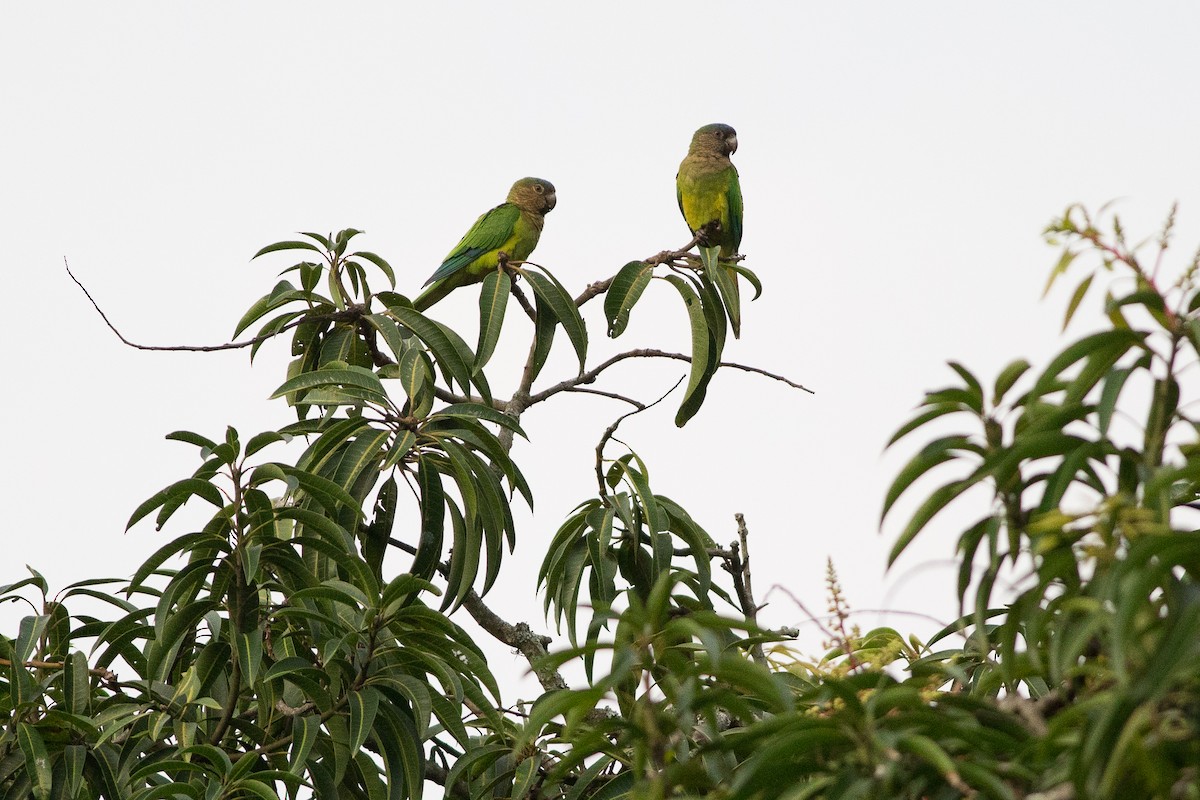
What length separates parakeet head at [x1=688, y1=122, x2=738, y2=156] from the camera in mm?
6965

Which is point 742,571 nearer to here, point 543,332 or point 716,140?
point 543,332

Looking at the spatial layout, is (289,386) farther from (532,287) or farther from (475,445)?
(532,287)

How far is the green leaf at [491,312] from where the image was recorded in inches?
137

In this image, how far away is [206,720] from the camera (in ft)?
9.71

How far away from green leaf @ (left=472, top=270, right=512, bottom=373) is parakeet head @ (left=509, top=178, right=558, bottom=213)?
260cm

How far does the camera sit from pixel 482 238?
5.68 m

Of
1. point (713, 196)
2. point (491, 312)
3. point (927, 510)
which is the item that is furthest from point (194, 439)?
point (713, 196)

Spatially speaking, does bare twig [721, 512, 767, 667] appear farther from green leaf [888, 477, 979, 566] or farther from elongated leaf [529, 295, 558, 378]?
green leaf [888, 477, 979, 566]

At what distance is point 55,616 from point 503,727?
1189 millimetres

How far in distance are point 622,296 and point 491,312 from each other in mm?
384

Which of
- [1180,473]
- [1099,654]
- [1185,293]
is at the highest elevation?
[1185,293]

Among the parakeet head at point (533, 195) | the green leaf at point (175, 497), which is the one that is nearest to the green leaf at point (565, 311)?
the green leaf at point (175, 497)

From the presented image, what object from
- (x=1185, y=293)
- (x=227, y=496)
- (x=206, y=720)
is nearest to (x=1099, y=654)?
(x=1185, y=293)

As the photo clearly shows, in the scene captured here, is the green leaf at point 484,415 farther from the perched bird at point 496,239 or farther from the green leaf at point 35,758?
the perched bird at point 496,239
